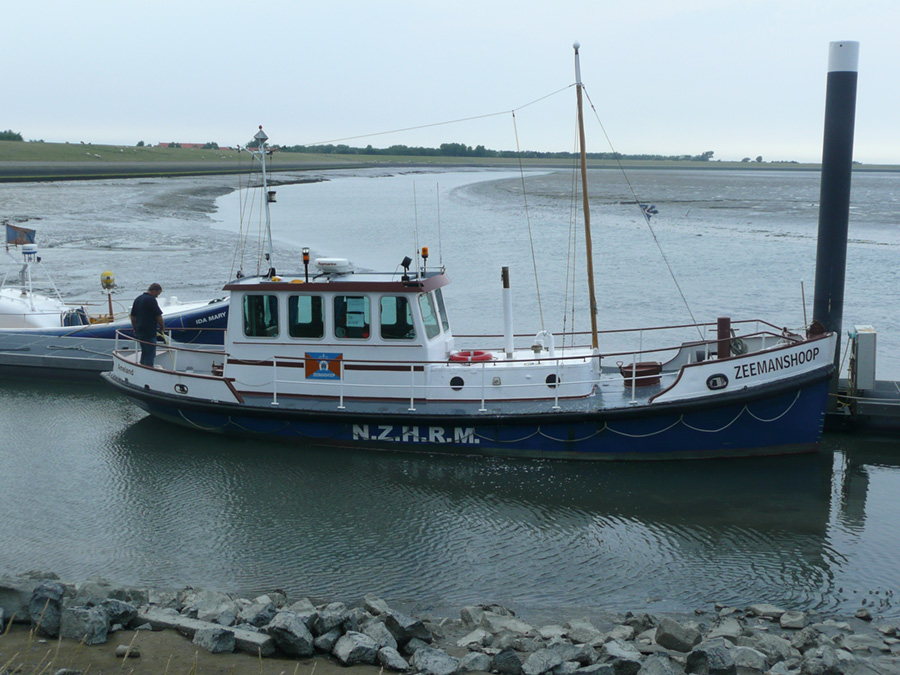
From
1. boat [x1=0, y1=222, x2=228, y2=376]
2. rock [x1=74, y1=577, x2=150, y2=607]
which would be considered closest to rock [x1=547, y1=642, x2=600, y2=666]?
rock [x1=74, y1=577, x2=150, y2=607]

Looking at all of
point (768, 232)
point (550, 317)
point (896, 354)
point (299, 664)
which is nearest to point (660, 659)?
point (299, 664)

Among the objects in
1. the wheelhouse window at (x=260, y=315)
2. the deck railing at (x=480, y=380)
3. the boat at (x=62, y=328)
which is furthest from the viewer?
the boat at (x=62, y=328)

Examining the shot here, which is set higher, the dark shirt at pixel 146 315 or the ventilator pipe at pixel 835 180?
the ventilator pipe at pixel 835 180

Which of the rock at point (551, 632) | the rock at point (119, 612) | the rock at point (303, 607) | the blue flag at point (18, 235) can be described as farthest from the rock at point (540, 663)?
the blue flag at point (18, 235)

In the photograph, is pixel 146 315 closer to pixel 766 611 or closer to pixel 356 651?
pixel 356 651

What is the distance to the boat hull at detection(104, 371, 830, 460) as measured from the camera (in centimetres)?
1101

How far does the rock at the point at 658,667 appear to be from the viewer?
228 inches

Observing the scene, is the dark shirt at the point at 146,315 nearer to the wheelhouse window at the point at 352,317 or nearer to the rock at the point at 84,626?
the wheelhouse window at the point at 352,317

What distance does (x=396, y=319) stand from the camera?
11609 mm

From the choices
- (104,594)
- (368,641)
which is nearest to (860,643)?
(368,641)

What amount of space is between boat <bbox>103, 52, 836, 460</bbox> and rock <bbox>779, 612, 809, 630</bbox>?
371 centimetres

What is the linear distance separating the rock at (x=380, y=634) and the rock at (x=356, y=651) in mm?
188

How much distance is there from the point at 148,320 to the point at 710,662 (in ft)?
32.3

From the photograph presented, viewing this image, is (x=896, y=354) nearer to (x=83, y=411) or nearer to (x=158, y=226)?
(x=83, y=411)
